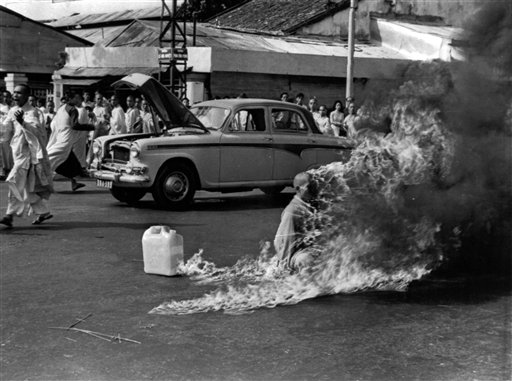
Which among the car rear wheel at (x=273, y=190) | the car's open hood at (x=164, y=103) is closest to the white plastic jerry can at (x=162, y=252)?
the car's open hood at (x=164, y=103)

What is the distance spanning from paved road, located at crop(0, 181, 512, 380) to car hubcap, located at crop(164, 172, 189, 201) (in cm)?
384

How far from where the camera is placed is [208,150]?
507 inches

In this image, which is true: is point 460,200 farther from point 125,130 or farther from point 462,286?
point 125,130

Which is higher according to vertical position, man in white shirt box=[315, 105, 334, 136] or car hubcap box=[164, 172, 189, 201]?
man in white shirt box=[315, 105, 334, 136]

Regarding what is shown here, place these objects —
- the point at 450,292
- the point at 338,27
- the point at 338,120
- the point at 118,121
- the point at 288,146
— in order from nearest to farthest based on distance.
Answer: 1. the point at 450,292
2. the point at 288,146
3. the point at 338,120
4. the point at 118,121
5. the point at 338,27

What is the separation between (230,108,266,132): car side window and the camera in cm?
1327

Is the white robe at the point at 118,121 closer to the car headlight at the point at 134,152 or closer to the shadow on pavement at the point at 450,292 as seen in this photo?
the car headlight at the point at 134,152

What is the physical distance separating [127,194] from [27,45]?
19881 mm

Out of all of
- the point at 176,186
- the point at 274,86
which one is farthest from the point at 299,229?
the point at 274,86

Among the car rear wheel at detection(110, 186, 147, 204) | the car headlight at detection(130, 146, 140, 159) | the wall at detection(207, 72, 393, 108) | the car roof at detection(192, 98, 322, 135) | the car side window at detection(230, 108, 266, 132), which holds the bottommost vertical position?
the car rear wheel at detection(110, 186, 147, 204)

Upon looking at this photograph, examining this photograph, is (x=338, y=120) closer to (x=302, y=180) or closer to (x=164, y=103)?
(x=164, y=103)

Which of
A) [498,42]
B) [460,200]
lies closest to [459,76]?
[498,42]

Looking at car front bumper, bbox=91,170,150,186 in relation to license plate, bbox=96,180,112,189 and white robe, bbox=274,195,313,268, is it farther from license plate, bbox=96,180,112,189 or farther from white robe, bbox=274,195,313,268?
white robe, bbox=274,195,313,268

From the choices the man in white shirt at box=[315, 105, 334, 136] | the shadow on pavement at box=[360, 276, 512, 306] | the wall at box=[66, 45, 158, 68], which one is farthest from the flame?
the wall at box=[66, 45, 158, 68]
